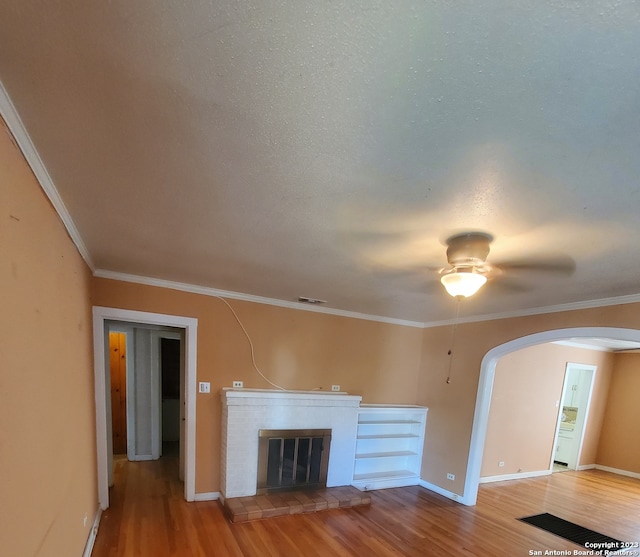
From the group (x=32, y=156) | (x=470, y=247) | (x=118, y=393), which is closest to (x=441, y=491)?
(x=470, y=247)

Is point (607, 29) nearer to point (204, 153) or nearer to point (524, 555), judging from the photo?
point (204, 153)

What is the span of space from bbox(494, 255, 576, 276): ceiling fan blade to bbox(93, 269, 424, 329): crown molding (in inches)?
100

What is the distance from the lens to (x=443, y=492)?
427 centimetres

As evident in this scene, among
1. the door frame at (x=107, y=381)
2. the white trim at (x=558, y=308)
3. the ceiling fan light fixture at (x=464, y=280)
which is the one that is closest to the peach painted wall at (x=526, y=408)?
the white trim at (x=558, y=308)

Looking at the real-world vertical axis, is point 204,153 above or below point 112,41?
below

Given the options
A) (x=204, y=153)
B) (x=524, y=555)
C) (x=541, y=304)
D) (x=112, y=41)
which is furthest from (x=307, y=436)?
(x=112, y=41)

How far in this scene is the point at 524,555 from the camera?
306cm

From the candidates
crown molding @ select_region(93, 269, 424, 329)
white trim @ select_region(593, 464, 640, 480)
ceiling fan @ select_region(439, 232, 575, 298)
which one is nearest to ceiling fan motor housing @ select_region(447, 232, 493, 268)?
ceiling fan @ select_region(439, 232, 575, 298)

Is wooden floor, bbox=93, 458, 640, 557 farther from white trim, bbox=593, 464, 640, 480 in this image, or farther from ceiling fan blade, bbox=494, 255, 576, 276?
ceiling fan blade, bbox=494, 255, 576, 276

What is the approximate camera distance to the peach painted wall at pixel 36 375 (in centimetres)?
102

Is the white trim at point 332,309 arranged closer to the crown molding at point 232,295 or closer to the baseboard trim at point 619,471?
the crown molding at point 232,295

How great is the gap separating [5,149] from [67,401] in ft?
5.18

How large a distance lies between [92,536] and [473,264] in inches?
142

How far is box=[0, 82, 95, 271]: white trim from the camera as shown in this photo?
0.90 meters
